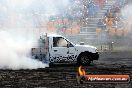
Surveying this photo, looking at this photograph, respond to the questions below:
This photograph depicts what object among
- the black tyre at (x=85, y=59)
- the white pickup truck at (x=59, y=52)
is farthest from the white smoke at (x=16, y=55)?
the black tyre at (x=85, y=59)

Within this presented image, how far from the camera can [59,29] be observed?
36.3m

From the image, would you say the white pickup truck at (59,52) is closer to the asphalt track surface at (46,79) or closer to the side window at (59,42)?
the side window at (59,42)

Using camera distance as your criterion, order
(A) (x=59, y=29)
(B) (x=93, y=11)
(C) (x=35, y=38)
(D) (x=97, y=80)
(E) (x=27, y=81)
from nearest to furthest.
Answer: (D) (x=97, y=80) → (E) (x=27, y=81) → (C) (x=35, y=38) → (A) (x=59, y=29) → (B) (x=93, y=11)

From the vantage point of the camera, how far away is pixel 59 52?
21391 mm

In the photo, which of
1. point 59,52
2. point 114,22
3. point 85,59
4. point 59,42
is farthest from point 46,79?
point 114,22

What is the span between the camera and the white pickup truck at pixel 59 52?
69.5 ft

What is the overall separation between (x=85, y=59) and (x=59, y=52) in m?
1.61

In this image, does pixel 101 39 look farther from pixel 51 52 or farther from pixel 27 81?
pixel 27 81

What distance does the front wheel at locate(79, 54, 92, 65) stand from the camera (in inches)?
861

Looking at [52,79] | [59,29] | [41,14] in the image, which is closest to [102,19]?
[59,29]

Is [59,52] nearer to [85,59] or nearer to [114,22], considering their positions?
[85,59]

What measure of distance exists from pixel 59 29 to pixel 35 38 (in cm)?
1410

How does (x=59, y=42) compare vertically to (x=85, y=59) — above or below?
Answer: above

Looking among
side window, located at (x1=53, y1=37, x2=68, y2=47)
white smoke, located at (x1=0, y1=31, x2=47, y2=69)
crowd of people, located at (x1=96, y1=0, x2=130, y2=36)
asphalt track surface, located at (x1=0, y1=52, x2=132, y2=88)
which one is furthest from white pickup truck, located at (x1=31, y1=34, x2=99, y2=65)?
crowd of people, located at (x1=96, y1=0, x2=130, y2=36)
